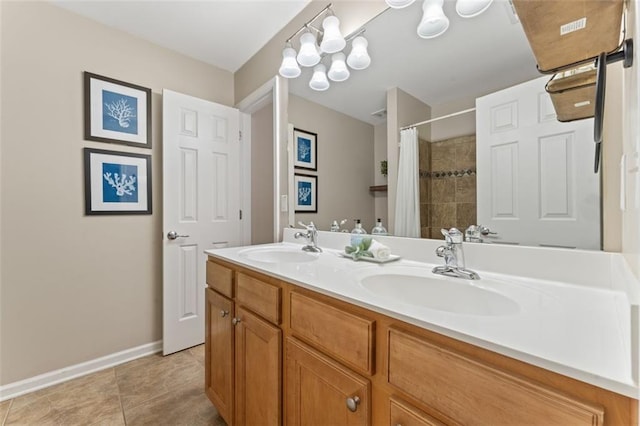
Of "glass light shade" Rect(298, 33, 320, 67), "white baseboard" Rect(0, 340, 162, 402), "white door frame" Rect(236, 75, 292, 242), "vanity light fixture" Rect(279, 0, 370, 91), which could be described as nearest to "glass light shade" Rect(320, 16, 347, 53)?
"vanity light fixture" Rect(279, 0, 370, 91)

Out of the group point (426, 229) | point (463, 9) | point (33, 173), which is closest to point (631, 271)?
point (426, 229)

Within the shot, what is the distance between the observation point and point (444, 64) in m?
1.15

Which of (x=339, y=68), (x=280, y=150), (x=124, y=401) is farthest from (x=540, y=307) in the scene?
(x=124, y=401)

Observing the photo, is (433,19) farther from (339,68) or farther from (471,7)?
(339,68)

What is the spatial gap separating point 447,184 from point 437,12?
2.33ft

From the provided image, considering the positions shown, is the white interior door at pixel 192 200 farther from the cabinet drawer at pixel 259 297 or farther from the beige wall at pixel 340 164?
the cabinet drawer at pixel 259 297

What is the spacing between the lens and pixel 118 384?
68.8 inches

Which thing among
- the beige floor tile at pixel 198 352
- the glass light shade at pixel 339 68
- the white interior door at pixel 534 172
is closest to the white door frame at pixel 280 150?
the glass light shade at pixel 339 68

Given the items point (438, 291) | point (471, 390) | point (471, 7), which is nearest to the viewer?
point (471, 390)

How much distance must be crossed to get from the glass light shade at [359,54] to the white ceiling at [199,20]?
2.04ft

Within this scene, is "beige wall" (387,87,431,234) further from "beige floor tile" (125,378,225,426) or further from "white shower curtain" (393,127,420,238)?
"beige floor tile" (125,378,225,426)

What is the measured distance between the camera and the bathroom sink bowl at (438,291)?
0.78m

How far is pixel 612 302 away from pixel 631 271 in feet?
0.34

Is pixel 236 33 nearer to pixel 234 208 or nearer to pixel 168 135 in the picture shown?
pixel 168 135
